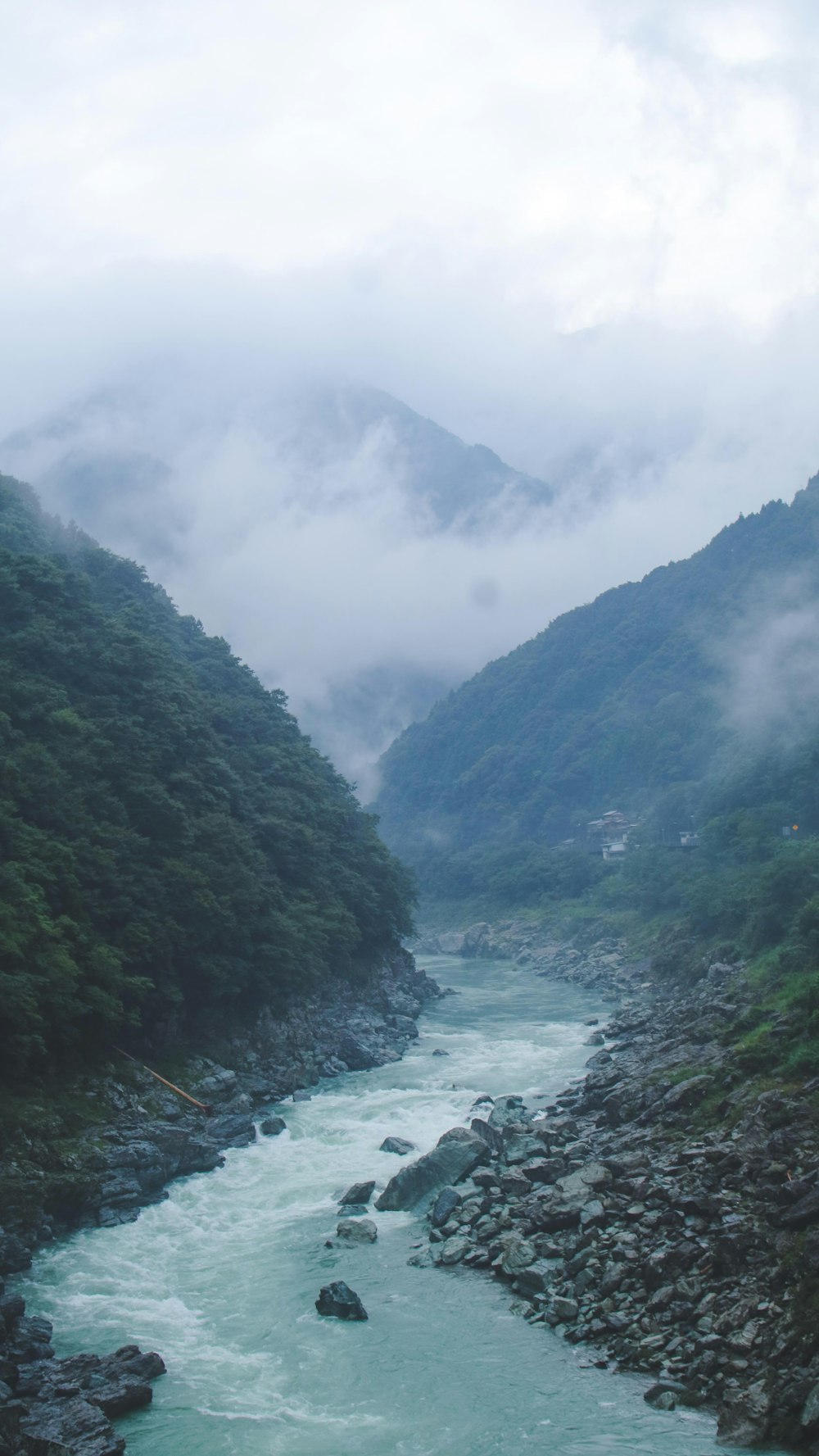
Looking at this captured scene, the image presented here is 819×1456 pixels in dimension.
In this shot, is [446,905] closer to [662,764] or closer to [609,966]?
[662,764]

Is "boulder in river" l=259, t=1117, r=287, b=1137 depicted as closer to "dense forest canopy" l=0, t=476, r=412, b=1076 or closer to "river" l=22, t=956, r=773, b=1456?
"river" l=22, t=956, r=773, b=1456

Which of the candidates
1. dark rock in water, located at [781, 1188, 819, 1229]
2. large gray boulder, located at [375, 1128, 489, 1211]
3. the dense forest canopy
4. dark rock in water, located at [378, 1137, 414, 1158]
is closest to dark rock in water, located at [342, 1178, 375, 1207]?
large gray boulder, located at [375, 1128, 489, 1211]

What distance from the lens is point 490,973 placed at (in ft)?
206

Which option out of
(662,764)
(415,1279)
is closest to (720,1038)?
(415,1279)

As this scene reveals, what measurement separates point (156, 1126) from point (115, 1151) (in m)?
2.14

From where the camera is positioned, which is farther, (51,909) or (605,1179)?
(51,909)

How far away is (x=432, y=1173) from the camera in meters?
21.0

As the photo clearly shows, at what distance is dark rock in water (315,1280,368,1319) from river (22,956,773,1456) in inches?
6.0

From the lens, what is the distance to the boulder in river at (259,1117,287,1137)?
26219mm

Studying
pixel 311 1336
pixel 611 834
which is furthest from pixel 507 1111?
pixel 611 834

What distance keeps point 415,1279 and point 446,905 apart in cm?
7588

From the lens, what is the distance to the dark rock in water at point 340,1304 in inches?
629

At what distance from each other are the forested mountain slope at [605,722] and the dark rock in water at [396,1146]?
52.4m

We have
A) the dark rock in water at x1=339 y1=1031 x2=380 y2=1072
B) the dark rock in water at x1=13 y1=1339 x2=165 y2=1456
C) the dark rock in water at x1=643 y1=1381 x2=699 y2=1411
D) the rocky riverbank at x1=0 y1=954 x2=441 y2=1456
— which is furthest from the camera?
the dark rock in water at x1=339 y1=1031 x2=380 y2=1072
